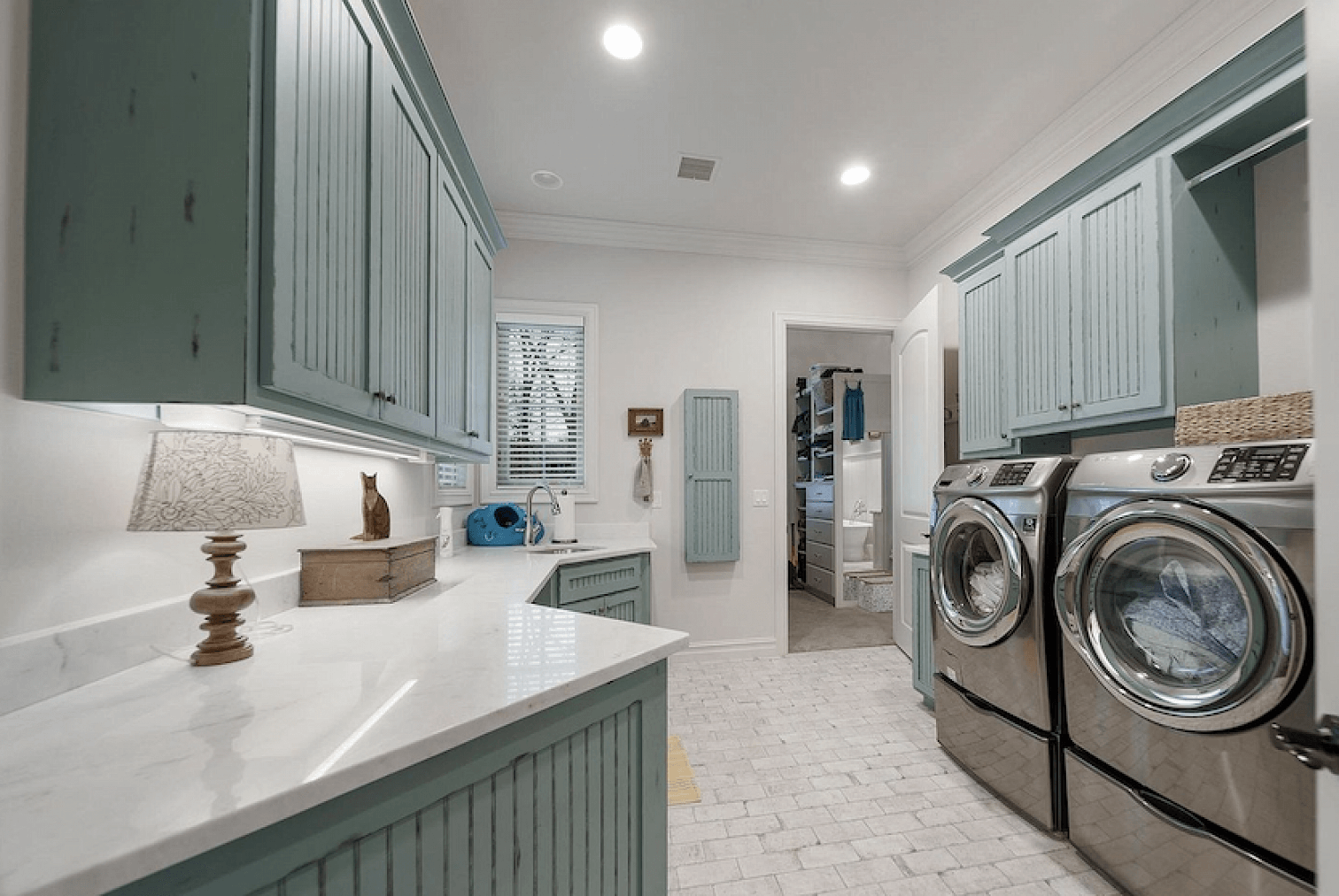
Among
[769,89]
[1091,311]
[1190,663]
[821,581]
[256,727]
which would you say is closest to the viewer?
[256,727]

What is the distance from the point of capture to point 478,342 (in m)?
2.46

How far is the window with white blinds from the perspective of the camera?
140 inches

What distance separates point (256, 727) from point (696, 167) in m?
3.08

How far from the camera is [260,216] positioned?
869mm

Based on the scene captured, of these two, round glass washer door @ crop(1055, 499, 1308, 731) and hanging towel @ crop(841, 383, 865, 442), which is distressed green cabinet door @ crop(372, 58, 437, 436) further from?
hanging towel @ crop(841, 383, 865, 442)

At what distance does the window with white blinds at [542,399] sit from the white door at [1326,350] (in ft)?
10.5

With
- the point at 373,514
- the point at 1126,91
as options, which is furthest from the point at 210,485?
the point at 1126,91

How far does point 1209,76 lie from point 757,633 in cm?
333

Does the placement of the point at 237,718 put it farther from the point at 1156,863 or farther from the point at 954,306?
the point at 954,306

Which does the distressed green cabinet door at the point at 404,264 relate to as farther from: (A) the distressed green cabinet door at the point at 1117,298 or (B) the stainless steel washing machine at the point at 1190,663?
(A) the distressed green cabinet door at the point at 1117,298

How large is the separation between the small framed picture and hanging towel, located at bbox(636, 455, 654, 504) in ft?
0.56


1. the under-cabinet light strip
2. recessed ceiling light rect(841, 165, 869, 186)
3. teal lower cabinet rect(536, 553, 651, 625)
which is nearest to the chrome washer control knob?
the under-cabinet light strip

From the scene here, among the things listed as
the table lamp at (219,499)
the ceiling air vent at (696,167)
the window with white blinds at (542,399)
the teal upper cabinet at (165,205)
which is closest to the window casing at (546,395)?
the window with white blinds at (542,399)

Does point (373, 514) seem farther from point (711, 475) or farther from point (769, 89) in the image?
point (769, 89)
